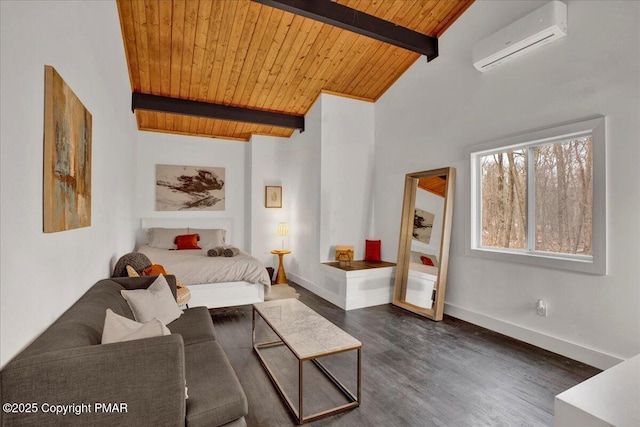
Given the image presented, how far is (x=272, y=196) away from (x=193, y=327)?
417cm

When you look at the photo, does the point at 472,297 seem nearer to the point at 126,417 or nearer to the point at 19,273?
the point at 126,417

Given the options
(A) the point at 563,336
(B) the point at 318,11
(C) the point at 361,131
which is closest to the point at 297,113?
(C) the point at 361,131

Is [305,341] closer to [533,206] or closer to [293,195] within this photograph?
[533,206]

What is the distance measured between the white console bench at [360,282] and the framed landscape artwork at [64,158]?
2.99 meters

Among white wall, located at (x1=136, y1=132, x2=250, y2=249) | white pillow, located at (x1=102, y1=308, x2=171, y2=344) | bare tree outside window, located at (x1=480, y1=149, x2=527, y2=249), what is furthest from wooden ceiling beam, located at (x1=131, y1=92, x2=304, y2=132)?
white pillow, located at (x1=102, y1=308, x2=171, y2=344)

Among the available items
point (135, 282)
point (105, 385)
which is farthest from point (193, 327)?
point (105, 385)

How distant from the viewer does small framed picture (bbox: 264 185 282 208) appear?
630 centimetres

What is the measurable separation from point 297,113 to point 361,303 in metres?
3.40

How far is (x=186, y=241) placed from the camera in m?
5.38

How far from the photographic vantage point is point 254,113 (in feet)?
17.2

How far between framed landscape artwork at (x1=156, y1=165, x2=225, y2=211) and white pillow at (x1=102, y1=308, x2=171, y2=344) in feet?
16.0

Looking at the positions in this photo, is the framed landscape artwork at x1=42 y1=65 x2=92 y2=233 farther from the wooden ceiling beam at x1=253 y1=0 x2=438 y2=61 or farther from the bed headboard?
the bed headboard

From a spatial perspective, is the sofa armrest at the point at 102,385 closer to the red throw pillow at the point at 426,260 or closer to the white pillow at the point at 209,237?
the red throw pillow at the point at 426,260

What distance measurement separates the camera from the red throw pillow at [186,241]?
211 inches
